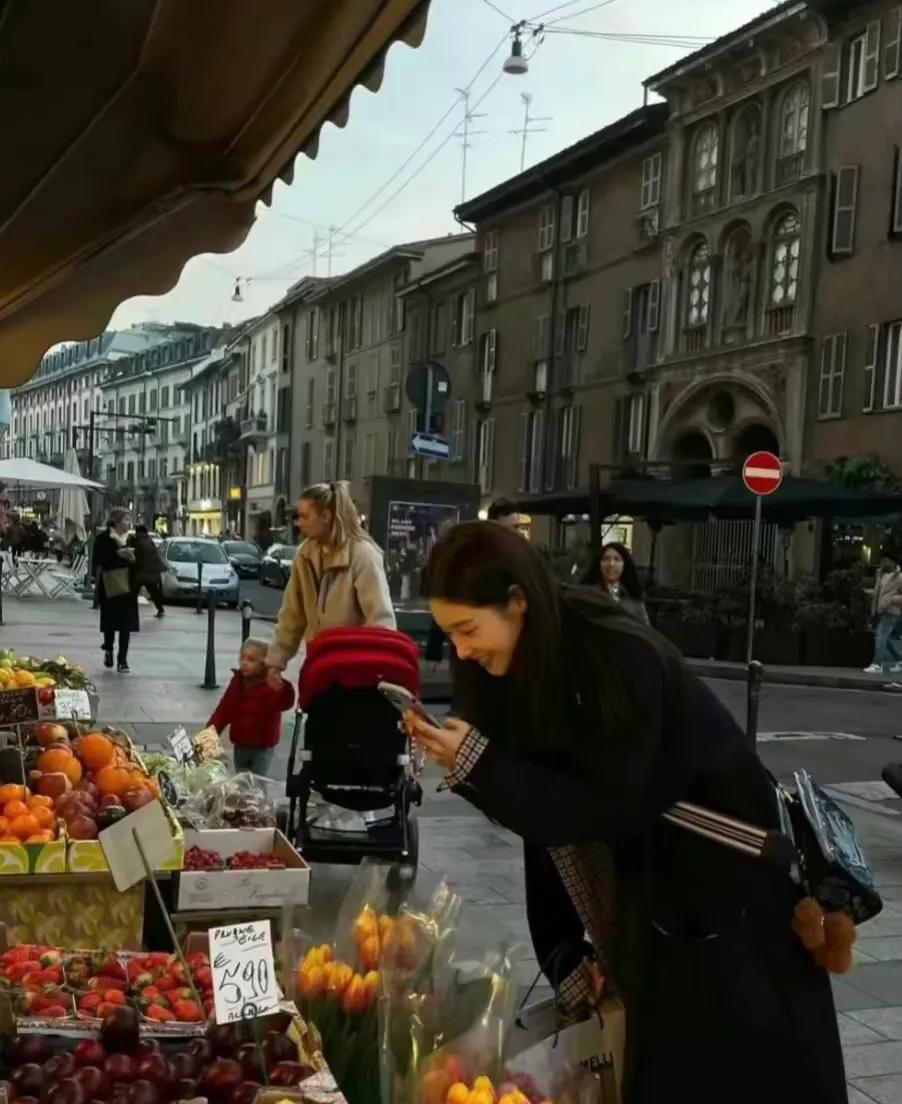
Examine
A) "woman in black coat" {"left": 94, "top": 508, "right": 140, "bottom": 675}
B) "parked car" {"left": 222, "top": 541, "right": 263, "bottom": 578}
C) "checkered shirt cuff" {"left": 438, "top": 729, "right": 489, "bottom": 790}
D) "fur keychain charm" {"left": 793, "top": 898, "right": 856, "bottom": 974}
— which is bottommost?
"parked car" {"left": 222, "top": 541, "right": 263, "bottom": 578}

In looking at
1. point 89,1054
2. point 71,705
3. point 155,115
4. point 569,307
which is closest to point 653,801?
point 89,1054

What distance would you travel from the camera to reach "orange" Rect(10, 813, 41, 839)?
3.67 meters

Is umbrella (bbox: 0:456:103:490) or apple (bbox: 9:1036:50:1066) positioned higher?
umbrella (bbox: 0:456:103:490)

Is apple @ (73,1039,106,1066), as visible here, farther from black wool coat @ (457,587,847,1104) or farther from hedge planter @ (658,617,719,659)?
hedge planter @ (658,617,719,659)

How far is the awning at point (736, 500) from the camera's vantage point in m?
16.4

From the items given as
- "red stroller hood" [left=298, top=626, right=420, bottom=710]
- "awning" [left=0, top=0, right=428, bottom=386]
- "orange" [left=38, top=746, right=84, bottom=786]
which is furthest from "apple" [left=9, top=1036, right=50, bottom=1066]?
"red stroller hood" [left=298, top=626, right=420, bottom=710]

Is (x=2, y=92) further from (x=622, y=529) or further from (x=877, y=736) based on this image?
(x=622, y=529)

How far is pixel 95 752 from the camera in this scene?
4.43 m

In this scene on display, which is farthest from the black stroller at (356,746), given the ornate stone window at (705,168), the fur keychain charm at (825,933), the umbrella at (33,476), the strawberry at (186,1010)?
the ornate stone window at (705,168)

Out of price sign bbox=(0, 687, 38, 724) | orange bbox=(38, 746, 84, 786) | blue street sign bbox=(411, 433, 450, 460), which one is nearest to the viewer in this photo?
orange bbox=(38, 746, 84, 786)

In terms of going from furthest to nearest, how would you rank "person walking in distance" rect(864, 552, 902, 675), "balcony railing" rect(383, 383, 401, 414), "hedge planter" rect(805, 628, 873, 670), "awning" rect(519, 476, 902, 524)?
"balcony railing" rect(383, 383, 401, 414)
"hedge planter" rect(805, 628, 873, 670)
"awning" rect(519, 476, 902, 524)
"person walking in distance" rect(864, 552, 902, 675)

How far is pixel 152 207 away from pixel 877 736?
9.61m

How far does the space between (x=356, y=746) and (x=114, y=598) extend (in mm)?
8315

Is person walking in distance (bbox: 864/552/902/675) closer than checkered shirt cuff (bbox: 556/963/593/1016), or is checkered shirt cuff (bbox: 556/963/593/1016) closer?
checkered shirt cuff (bbox: 556/963/593/1016)
